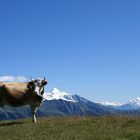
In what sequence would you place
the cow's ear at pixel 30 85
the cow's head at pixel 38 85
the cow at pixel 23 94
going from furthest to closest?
the cow's ear at pixel 30 85 < the cow at pixel 23 94 < the cow's head at pixel 38 85

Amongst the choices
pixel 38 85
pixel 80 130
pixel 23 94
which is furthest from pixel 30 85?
pixel 80 130

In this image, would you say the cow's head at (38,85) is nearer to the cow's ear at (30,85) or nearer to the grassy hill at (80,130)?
the cow's ear at (30,85)

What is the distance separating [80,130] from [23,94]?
10.8 m

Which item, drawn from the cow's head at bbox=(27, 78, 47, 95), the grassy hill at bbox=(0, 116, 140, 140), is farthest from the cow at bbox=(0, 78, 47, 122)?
the grassy hill at bbox=(0, 116, 140, 140)

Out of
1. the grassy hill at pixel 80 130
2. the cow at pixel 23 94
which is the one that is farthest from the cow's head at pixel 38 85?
the grassy hill at pixel 80 130

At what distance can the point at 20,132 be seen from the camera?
28562mm

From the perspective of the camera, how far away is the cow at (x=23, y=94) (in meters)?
36.8

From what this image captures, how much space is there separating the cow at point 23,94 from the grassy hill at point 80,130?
4.68 m

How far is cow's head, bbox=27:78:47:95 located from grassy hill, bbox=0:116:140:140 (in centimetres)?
460

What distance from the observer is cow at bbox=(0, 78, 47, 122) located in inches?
1451

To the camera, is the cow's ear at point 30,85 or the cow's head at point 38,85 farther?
the cow's ear at point 30,85

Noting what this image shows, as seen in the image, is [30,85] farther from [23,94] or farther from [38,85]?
[23,94]

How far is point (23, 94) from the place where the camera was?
3747 centimetres

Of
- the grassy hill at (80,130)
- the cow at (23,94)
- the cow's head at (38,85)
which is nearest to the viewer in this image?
the grassy hill at (80,130)
